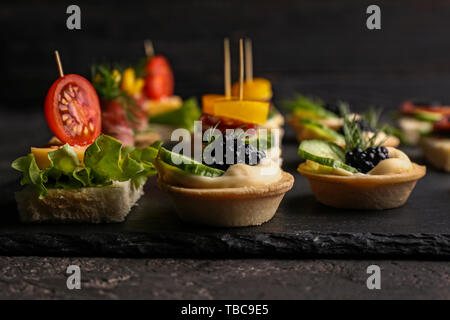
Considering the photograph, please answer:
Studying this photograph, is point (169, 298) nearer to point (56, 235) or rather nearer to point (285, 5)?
point (56, 235)

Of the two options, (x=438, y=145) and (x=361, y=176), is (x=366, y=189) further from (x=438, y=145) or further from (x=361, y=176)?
(x=438, y=145)

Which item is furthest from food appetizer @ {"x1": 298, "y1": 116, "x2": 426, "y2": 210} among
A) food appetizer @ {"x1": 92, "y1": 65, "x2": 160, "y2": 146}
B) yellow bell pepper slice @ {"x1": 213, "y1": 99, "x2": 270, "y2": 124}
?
food appetizer @ {"x1": 92, "y1": 65, "x2": 160, "y2": 146}

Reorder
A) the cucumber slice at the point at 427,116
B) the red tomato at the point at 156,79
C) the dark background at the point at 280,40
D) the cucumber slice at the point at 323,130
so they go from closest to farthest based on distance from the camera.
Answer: the cucumber slice at the point at 323,130 → the cucumber slice at the point at 427,116 → the red tomato at the point at 156,79 → the dark background at the point at 280,40

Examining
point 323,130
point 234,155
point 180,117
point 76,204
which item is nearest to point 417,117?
point 323,130

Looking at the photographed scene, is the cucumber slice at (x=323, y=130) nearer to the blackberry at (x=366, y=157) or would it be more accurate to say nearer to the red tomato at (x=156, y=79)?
the blackberry at (x=366, y=157)

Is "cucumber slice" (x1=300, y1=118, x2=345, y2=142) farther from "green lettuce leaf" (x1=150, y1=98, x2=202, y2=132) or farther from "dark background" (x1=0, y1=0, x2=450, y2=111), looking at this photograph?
"dark background" (x1=0, y1=0, x2=450, y2=111)

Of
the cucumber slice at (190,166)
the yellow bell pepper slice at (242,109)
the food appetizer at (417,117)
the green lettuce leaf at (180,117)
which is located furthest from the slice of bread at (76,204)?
the food appetizer at (417,117)

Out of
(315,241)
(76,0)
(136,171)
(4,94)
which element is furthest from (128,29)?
(315,241)
